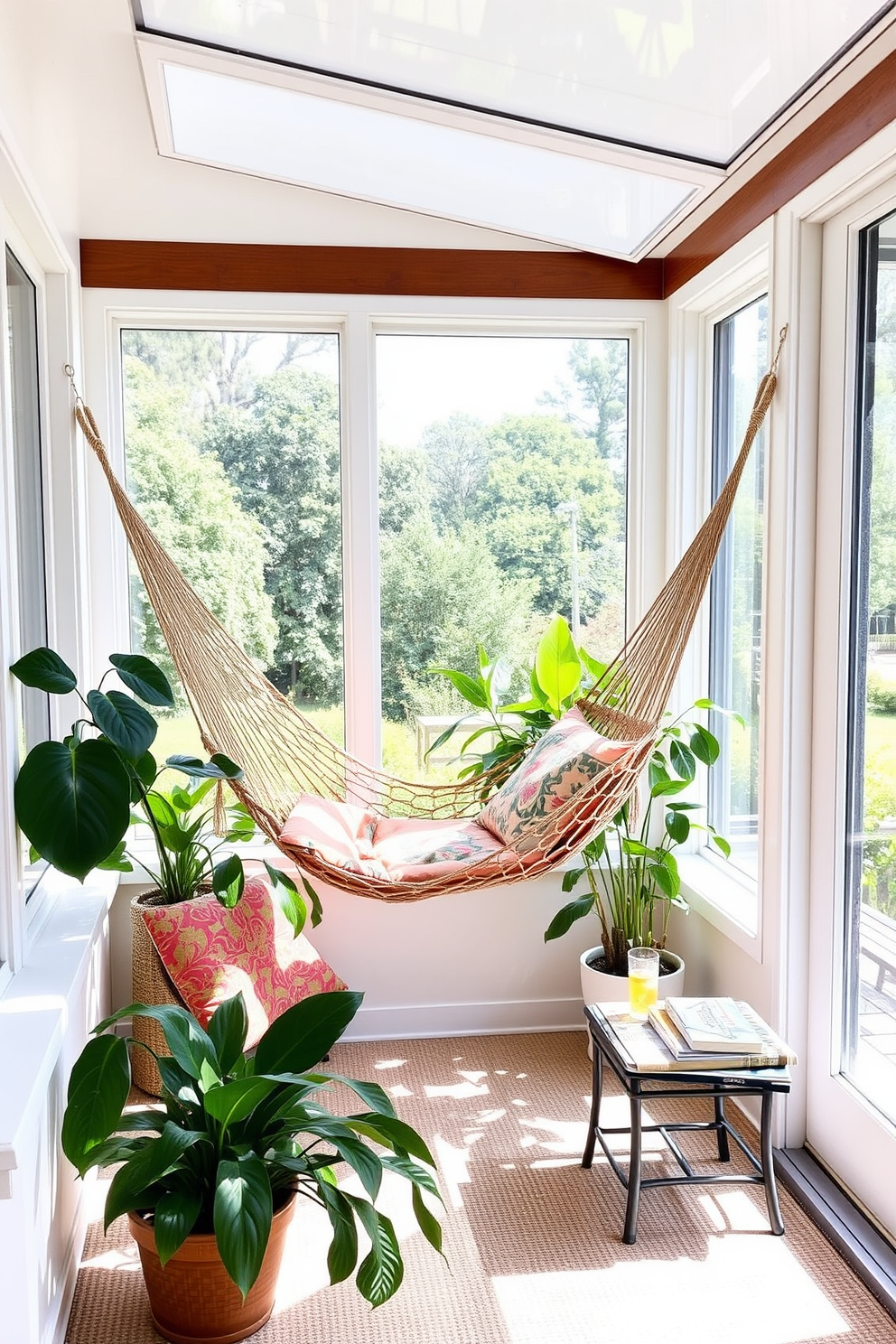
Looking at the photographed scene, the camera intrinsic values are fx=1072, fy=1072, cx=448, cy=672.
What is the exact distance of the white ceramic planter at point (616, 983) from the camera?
271 centimetres

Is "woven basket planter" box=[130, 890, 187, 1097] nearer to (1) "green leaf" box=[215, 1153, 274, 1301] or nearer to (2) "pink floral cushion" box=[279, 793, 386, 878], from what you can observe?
(2) "pink floral cushion" box=[279, 793, 386, 878]

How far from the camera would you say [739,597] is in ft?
9.25

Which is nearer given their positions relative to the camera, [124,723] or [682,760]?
[124,723]

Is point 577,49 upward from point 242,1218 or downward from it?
upward

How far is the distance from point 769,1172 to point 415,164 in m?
2.40

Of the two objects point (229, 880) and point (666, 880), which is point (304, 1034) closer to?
point (229, 880)

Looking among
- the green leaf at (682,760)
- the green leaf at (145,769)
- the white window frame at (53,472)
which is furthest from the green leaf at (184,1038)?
the green leaf at (682,760)

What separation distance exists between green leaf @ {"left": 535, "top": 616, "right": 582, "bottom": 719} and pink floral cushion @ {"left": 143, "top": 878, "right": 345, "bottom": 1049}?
90 centimetres

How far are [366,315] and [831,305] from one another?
132 cm

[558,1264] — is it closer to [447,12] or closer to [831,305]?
[831,305]

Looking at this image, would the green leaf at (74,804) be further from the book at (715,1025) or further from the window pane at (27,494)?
A: the book at (715,1025)

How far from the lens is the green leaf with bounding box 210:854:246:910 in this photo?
2.46 m

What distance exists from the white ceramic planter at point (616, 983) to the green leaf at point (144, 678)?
1320 millimetres

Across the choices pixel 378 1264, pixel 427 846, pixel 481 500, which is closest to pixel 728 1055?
pixel 378 1264
